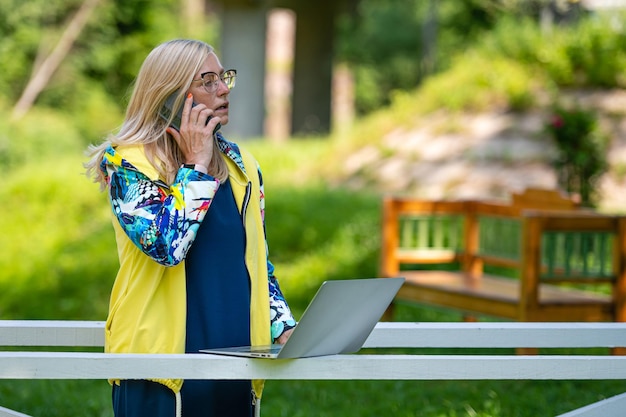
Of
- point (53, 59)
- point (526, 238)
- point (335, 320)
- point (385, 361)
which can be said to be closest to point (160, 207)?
point (335, 320)

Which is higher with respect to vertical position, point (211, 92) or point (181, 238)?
point (211, 92)

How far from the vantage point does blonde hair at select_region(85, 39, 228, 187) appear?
277 cm

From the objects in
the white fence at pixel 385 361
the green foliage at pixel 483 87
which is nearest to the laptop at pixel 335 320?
the white fence at pixel 385 361

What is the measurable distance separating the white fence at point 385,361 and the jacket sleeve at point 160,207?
0.99 ft

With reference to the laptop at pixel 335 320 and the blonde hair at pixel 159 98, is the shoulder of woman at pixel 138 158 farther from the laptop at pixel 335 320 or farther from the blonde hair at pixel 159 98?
the laptop at pixel 335 320

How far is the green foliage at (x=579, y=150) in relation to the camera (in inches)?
398

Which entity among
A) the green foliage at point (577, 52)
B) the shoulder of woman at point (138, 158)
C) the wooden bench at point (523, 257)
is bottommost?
the wooden bench at point (523, 257)

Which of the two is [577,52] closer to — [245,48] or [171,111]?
[245,48]

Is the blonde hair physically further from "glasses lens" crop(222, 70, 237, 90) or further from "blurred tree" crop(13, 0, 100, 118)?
"blurred tree" crop(13, 0, 100, 118)

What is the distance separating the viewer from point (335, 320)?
2.55m

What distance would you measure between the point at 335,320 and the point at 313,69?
2286 cm

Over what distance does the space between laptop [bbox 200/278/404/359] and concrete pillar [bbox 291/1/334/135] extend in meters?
22.2

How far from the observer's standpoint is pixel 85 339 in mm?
3053

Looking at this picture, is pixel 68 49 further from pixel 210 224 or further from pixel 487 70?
pixel 210 224
